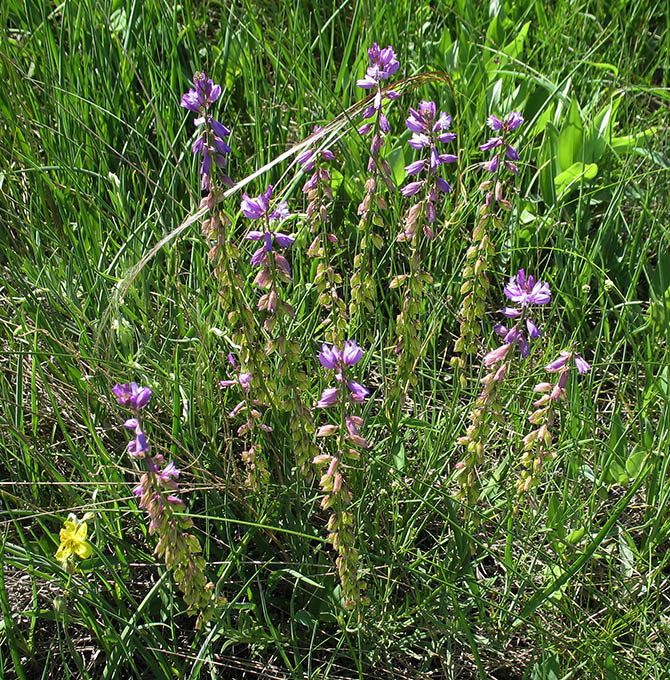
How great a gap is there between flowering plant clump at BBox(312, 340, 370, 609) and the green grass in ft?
0.70

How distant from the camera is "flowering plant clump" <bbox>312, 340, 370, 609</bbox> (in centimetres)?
167

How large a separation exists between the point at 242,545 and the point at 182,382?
21.3 inches

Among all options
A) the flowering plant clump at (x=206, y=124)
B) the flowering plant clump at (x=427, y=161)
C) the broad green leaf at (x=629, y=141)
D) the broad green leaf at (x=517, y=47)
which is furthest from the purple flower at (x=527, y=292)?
the broad green leaf at (x=517, y=47)

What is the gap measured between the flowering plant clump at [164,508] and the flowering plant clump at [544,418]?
0.89m

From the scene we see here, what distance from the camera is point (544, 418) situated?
2.02 metres

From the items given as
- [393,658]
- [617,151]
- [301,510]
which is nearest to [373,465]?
[301,510]

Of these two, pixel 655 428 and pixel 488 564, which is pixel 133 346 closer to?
pixel 488 564

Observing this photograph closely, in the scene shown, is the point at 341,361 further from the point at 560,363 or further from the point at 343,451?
the point at 560,363

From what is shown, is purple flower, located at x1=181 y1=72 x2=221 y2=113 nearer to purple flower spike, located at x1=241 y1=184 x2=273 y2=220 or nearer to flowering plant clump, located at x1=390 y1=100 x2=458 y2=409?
purple flower spike, located at x1=241 y1=184 x2=273 y2=220

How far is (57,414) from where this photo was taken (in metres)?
2.35

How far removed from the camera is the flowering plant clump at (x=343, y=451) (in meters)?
1.67

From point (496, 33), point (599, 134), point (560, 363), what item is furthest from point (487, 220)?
point (496, 33)

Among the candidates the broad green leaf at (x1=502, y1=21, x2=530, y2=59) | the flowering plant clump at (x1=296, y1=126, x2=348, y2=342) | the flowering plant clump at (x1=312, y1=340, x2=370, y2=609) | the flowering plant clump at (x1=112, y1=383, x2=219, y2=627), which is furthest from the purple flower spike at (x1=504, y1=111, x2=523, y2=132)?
the broad green leaf at (x1=502, y1=21, x2=530, y2=59)

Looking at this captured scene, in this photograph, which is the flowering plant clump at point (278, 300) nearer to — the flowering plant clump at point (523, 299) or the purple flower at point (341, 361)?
the purple flower at point (341, 361)
